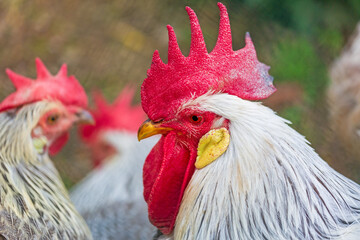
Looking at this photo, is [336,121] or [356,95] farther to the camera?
[336,121]

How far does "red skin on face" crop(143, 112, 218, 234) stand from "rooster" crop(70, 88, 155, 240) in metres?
0.75

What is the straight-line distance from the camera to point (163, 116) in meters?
1.93

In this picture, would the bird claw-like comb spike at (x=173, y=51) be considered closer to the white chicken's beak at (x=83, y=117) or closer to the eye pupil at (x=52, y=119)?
the eye pupil at (x=52, y=119)

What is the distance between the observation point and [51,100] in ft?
8.90

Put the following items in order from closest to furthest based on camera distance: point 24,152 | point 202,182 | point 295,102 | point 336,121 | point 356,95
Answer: point 202,182, point 24,152, point 356,95, point 336,121, point 295,102

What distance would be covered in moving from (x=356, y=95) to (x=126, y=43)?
10.5ft

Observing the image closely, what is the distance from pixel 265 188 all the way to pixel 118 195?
1.87 meters

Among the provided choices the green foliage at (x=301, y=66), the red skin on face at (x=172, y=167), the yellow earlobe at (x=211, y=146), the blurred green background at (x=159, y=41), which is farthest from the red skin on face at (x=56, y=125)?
the green foliage at (x=301, y=66)

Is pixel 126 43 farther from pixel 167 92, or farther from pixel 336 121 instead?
pixel 167 92

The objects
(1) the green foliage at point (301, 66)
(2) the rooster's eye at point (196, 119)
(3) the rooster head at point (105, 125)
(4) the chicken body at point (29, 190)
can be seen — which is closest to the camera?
(2) the rooster's eye at point (196, 119)

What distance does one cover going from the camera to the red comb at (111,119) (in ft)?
13.5

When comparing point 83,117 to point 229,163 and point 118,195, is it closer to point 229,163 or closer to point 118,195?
point 118,195

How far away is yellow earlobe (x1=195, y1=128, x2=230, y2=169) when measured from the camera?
5.87ft

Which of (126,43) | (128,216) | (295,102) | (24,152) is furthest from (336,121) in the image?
(126,43)
